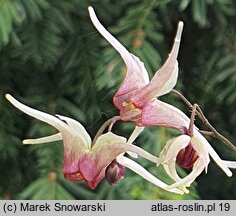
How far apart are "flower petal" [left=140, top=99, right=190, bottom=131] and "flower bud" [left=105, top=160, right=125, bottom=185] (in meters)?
0.04

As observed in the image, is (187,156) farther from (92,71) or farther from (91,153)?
(92,71)

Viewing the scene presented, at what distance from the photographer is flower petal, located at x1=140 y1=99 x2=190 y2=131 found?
0.64m

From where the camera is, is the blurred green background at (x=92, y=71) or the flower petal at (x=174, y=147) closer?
the flower petal at (x=174, y=147)

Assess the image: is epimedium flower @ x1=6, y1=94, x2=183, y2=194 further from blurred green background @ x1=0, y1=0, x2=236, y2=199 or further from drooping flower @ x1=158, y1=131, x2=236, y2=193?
blurred green background @ x1=0, y1=0, x2=236, y2=199

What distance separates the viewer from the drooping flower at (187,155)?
64cm

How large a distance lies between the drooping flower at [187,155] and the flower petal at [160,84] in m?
0.04

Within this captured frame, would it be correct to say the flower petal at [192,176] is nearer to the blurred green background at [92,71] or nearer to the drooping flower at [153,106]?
the drooping flower at [153,106]

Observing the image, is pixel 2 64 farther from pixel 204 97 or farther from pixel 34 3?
pixel 204 97

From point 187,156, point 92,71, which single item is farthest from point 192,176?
point 92,71

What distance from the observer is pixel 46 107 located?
130cm

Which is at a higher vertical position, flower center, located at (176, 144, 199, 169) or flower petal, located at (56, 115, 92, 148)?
flower petal, located at (56, 115, 92, 148)

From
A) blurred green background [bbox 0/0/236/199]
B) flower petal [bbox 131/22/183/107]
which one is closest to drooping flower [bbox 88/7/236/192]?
flower petal [bbox 131/22/183/107]

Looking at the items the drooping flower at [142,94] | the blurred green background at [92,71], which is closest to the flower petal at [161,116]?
the drooping flower at [142,94]

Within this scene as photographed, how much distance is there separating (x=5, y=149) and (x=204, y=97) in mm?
374
